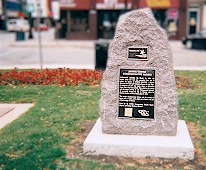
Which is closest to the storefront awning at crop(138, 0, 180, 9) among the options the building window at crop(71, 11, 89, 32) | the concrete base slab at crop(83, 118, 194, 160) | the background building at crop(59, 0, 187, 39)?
the background building at crop(59, 0, 187, 39)

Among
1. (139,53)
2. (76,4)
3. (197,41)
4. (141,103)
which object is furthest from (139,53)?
(76,4)

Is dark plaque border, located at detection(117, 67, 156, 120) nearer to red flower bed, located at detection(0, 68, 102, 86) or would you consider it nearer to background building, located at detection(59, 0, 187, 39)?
red flower bed, located at detection(0, 68, 102, 86)

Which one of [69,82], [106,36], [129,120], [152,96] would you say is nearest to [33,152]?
[129,120]

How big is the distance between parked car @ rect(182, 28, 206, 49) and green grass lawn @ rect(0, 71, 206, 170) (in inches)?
586

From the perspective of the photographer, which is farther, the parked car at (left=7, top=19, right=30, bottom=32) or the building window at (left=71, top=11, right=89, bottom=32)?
the parked car at (left=7, top=19, right=30, bottom=32)

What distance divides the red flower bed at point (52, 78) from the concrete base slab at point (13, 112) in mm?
2328

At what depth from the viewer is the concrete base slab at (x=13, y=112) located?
7.90 metres

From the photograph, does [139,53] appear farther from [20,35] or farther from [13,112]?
[20,35]

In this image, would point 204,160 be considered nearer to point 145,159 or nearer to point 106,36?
point 145,159

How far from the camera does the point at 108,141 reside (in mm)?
5973

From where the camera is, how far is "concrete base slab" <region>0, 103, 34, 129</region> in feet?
25.9

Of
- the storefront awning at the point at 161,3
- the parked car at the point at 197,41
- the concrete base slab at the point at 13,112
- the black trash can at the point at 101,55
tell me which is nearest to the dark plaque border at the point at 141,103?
the concrete base slab at the point at 13,112

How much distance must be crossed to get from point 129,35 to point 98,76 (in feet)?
19.4

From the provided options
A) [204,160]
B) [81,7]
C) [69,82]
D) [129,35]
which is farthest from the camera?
[81,7]
